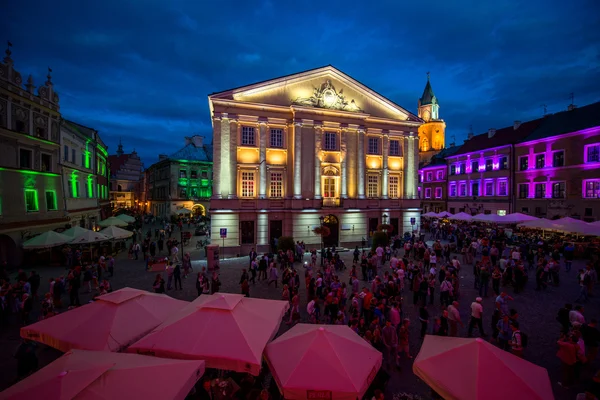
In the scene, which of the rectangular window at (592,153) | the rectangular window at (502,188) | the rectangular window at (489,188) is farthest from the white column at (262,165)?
the rectangular window at (592,153)

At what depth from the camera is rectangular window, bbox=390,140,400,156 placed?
3247cm

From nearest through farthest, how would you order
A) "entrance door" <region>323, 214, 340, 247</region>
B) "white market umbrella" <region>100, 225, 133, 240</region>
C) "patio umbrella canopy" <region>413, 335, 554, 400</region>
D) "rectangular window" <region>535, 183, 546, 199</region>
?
"patio umbrella canopy" <region>413, 335, 554, 400</region> < "white market umbrella" <region>100, 225, 133, 240</region> < "entrance door" <region>323, 214, 340, 247</region> < "rectangular window" <region>535, 183, 546, 199</region>

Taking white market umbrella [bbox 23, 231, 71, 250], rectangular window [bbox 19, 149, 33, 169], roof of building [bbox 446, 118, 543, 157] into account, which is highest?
roof of building [bbox 446, 118, 543, 157]

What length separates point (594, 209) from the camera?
30.1m

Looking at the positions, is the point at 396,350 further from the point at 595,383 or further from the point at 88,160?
the point at 88,160

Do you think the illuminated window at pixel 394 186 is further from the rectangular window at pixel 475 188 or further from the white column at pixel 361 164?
the rectangular window at pixel 475 188

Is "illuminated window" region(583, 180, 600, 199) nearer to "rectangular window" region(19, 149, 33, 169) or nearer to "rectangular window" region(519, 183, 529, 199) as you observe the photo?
"rectangular window" region(519, 183, 529, 199)

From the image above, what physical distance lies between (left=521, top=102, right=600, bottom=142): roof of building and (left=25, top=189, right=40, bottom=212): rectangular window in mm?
50863

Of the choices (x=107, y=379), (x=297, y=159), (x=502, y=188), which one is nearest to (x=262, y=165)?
(x=297, y=159)

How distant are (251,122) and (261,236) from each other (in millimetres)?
10590

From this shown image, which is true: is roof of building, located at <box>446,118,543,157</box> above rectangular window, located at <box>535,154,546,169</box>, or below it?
above

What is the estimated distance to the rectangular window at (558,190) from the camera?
32.9 m

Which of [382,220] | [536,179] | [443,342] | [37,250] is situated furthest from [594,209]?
[37,250]

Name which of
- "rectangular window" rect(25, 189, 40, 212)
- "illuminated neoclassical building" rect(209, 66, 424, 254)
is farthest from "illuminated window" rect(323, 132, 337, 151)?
"rectangular window" rect(25, 189, 40, 212)
